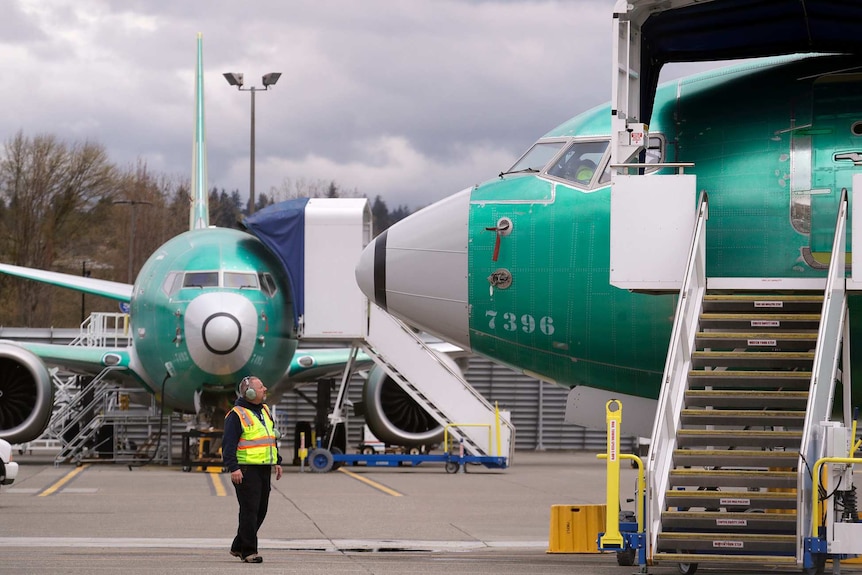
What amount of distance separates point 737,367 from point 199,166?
85.7 feet

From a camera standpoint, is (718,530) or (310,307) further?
(310,307)

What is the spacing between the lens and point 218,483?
75.4ft

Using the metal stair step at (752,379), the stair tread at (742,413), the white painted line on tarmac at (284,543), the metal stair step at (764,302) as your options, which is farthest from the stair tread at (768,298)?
the white painted line on tarmac at (284,543)

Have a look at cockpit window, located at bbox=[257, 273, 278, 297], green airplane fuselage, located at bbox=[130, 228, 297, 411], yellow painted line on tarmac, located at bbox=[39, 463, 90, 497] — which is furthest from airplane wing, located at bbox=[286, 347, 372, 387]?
yellow painted line on tarmac, located at bbox=[39, 463, 90, 497]

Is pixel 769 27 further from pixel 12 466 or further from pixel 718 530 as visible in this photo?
pixel 12 466

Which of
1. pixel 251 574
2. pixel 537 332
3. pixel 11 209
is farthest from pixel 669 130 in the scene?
pixel 11 209

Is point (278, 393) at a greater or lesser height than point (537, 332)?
lesser

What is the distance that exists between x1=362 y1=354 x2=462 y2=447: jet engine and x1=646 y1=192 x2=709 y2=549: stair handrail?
1844 cm

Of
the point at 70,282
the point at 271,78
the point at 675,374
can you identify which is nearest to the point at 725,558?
the point at 675,374

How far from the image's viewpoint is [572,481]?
2553 centimetres

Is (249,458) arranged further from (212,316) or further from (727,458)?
(212,316)

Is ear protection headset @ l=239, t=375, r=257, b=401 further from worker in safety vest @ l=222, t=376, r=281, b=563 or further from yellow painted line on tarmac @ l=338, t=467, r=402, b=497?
yellow painted line on tarmac @ l=338, t=467, r=402, b=497

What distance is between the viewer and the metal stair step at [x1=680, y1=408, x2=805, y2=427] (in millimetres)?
10500

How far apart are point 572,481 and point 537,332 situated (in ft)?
43.3
